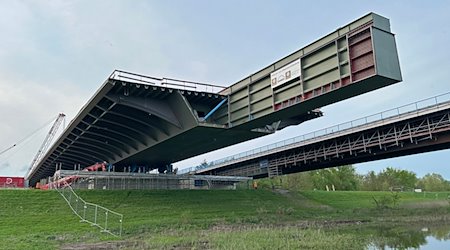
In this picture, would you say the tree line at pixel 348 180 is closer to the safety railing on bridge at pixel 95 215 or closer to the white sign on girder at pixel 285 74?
the safety railing on bridge at pixel 95 215

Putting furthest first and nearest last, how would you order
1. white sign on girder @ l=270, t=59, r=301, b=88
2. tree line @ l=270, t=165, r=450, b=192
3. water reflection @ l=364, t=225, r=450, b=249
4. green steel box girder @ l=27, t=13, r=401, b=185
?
tree line @ l=270, t=165, r=450, b=192, white sign on girder @ l=270, t=59, r=301, b=88, water reflection @ l=364, t=225, r=450, b=249, green steel box girder @ l=27, t=13, r=401, b=185

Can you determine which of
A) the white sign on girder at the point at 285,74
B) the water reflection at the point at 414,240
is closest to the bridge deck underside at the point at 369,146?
the water reflection at the point at 414,240

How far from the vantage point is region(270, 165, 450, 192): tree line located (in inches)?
3538

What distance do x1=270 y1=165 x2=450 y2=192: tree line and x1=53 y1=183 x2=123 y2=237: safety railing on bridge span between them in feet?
185

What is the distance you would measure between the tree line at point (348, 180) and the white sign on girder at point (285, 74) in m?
62.5

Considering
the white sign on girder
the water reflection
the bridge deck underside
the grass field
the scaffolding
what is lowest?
the water reflection

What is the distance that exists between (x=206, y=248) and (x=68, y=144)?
33551 millimetres

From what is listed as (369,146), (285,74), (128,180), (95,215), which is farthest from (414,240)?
(128,180)

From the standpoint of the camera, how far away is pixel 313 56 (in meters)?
21.7

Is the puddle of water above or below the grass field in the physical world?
below

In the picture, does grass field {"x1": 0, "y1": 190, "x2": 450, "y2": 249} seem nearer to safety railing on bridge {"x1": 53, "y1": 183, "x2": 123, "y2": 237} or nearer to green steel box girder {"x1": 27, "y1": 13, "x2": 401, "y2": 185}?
safety railing on bridge {"x1": 53, "y1": 183, "x2": 123, "y2": 237}

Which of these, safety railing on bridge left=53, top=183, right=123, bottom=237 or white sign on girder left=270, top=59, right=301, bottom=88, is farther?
safety railing on bridge left=53, top=183, right=123, bottom=237

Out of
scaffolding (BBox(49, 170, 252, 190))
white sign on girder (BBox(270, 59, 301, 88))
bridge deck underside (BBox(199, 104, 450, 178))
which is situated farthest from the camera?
scaffolding (BBox(49, 170, 252, 190))

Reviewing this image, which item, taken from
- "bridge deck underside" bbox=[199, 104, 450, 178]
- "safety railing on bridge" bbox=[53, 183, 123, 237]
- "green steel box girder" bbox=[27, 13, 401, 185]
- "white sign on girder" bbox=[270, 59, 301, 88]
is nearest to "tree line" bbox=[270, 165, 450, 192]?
"bridge deck underside" bbox=[199, 104, 450, 178]
